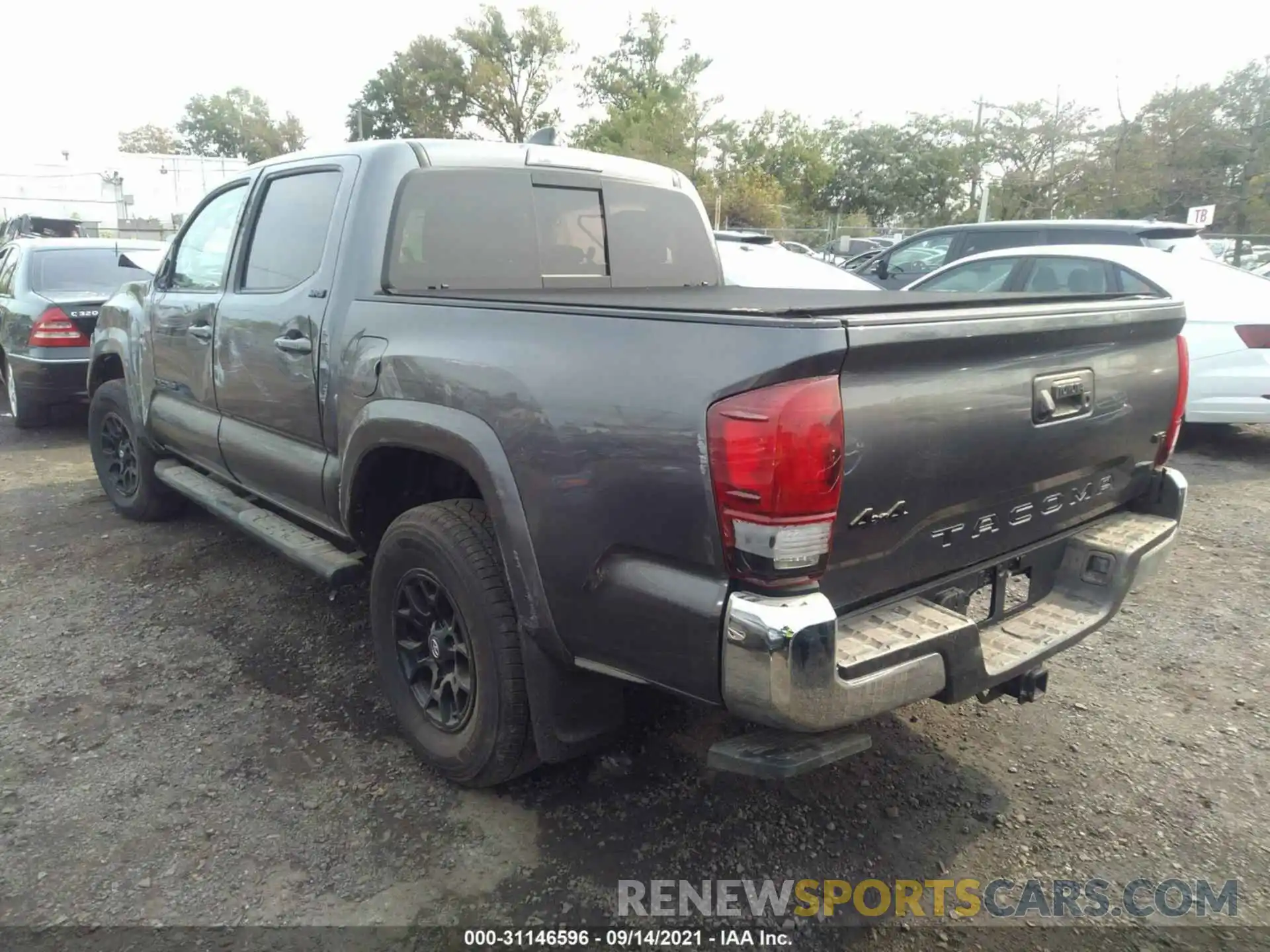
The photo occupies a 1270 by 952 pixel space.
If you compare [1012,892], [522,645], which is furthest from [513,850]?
[1012,892]

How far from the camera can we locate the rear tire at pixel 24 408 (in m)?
7.39

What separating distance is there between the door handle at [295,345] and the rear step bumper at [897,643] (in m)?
2.02

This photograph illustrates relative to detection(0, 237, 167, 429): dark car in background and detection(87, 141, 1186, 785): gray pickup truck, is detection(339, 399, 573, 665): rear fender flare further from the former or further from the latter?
detection(0, 237, 167, 429): dark car in background

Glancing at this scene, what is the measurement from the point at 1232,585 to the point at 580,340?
392 cm

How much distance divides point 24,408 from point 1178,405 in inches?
328

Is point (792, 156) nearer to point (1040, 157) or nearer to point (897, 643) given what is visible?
point (1040, 157)

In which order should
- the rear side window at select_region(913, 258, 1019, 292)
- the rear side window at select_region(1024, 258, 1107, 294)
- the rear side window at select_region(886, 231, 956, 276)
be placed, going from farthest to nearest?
the rear side window at select_region(886, 231, 956, 276)
the rear side window at select_region(913, 258, 1019, 292)
the rear side window at select_region(1024, 258, 1107, 294)

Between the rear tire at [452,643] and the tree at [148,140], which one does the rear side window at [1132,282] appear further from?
the tree at [148,140]

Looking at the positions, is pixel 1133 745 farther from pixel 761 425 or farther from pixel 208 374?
pixel 208 374

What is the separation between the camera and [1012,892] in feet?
Answer: 7.73

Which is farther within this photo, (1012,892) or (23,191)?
(23,191)

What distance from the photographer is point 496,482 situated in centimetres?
234

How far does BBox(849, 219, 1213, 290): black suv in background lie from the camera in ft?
24.6

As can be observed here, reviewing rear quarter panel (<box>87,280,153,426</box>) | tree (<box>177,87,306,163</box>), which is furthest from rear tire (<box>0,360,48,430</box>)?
tree (<box>177,87,306,163</box>)
